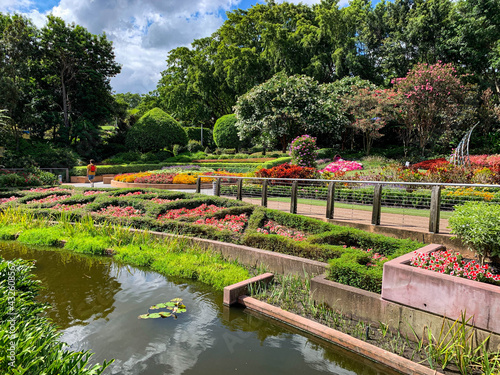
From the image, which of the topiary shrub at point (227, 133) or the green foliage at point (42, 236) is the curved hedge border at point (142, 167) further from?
the green foliage at point (42, 236)

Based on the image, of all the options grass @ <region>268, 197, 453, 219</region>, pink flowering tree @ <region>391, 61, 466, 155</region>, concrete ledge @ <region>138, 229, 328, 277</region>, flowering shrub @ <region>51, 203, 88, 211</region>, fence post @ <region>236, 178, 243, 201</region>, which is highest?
pink flowering tree @ <region>391, 61, 466, 155</region>

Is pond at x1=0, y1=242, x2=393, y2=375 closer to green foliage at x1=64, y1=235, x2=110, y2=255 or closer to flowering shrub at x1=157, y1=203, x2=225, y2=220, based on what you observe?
green foliage at x1=64, y1=235, x2=110, y2=255

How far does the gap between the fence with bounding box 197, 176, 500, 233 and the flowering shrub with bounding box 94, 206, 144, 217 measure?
278cm

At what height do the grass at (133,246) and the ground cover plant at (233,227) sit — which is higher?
the ground cover plant at (233,227)

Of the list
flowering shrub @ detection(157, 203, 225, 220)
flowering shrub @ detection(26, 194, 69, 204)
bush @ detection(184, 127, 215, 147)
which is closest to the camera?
flowering shrub @ detection(157, 203, 225, 220)

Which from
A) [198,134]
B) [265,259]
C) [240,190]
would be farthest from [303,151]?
[198,134]

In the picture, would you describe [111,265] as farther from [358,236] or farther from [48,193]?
[48,193]

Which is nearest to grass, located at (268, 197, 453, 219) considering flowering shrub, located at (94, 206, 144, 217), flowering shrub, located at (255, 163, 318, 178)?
flowering shrub, located at (255, 163, 318, 178)

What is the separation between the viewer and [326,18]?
30609 millimetres

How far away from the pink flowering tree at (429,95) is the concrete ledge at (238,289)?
20.4 metres

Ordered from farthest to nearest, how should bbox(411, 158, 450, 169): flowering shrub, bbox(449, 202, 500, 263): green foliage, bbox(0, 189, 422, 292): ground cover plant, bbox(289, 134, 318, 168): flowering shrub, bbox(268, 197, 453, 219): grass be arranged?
1. bbox(289, 134, 318, 168): flowering shrub
2. bbox(411, 158, 450, 169): flowering shrub
3. bbox(268, 197, 453, 219): grass
4. bbox(0, 189, 422, 292): ground cover plant
5. bbox(449, 202, 500, 263): green foliage

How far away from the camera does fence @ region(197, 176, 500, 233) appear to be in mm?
6293

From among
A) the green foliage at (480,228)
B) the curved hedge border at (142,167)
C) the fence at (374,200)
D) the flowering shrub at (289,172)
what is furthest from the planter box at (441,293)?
the curved hedge border at (142,167)

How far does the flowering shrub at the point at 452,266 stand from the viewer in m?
3.44
